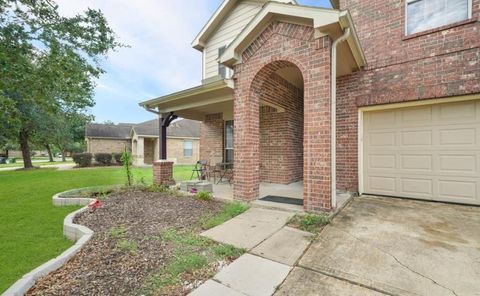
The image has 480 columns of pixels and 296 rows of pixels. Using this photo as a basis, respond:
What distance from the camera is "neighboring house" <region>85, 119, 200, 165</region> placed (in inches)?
759

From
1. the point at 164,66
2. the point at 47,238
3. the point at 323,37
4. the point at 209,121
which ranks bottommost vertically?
the point at 47,238

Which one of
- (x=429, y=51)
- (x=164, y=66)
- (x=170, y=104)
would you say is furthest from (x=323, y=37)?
(x=164, y=66)

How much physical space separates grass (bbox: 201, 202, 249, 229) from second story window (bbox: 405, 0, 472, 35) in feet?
18.5

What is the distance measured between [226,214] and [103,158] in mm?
18326

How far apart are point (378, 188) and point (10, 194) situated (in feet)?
36.1

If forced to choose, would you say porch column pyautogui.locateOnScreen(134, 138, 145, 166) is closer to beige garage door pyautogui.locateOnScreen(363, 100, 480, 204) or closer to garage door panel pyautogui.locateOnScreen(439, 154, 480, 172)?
beige garage door pyautogui.locateOnScreen(363, 100, 480, 204)

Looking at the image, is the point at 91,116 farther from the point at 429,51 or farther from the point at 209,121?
the point at 429,51

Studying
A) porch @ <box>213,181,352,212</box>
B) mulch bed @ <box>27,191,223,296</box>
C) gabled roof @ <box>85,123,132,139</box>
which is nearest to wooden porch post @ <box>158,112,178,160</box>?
mulch bed @ <box>27,191,223,296</box>

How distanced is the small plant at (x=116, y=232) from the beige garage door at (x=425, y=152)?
224 inches

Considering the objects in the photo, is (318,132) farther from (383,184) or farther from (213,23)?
(213,23)

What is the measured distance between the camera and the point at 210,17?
336 inches

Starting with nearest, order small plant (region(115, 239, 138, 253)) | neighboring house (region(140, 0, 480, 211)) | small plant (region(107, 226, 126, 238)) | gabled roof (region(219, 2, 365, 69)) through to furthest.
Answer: small plant (region(115, 239, 138, 253)) < small plant (region(107, 226, 126, 238)) < gabled roof (region(219, 2, 365, 69)) < neighboring house (region(140, 0, 480, 211))

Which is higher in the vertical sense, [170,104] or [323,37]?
[323,37]

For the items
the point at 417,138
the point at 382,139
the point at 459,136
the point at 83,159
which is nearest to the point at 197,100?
the point at 382,139
